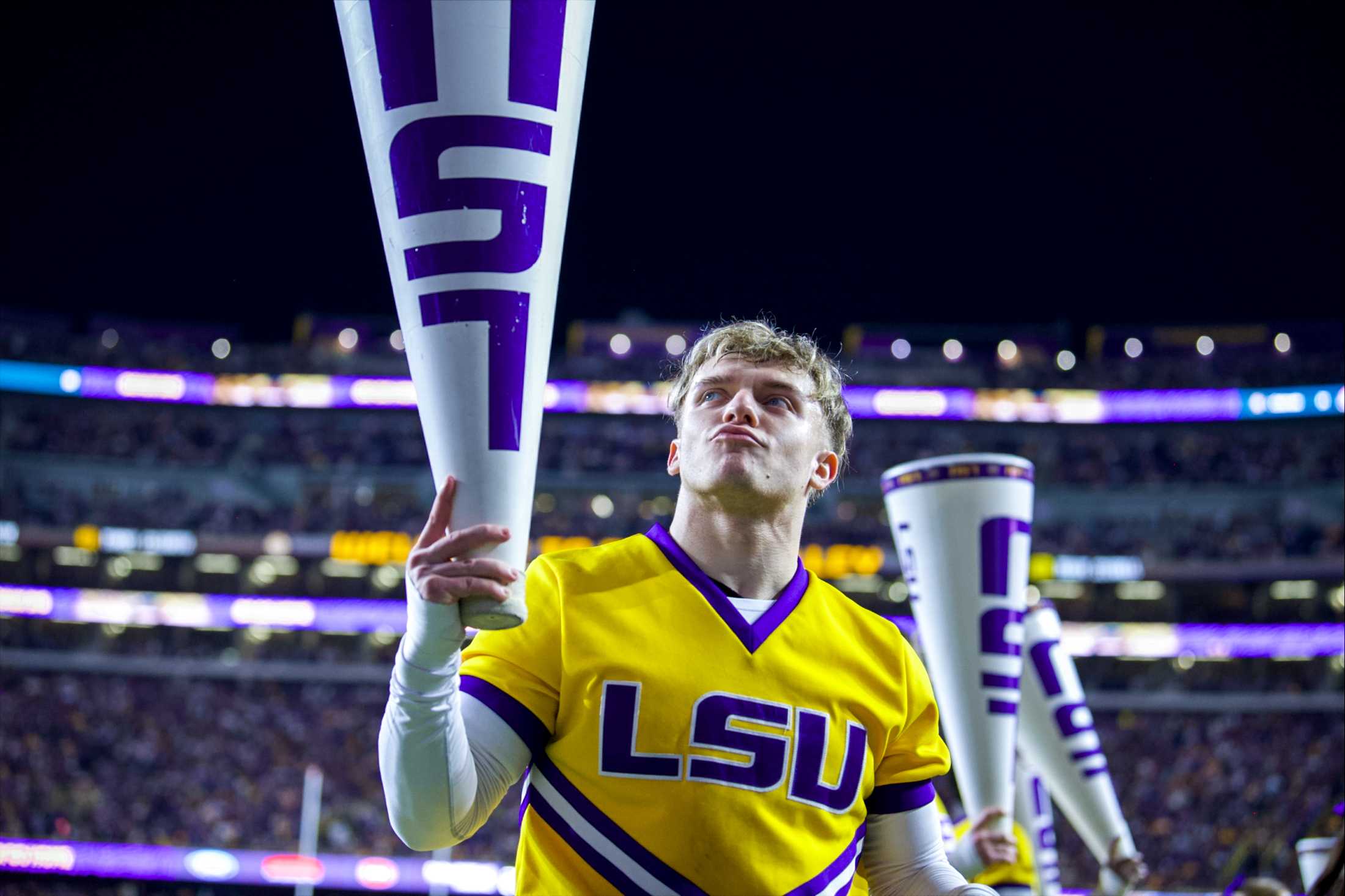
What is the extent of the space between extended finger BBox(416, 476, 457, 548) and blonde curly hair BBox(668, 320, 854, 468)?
1044 millimetres

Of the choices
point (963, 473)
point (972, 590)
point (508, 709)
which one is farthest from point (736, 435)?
point (963, 473)

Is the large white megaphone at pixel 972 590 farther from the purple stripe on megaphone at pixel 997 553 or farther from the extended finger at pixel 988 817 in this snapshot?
the extended finger at pixel 988 817

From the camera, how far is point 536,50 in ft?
6.82

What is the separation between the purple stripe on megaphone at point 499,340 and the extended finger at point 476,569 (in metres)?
0.19

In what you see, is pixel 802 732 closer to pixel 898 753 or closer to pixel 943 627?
pixel 898 753

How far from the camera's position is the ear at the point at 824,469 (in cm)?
296

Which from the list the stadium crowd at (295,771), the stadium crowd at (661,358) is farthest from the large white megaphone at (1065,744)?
the stadium crowd at (661,358)

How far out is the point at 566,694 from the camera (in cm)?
246

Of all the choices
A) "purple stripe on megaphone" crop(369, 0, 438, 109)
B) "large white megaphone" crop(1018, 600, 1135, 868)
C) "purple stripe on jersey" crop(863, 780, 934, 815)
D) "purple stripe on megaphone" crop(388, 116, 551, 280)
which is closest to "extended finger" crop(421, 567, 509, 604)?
"purple stripe on megaphone" crop(388, 116, 551, 280)

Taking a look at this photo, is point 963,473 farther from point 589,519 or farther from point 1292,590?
point 1292,590

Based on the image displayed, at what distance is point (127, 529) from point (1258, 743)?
32244mm

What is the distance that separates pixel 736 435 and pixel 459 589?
3.04 ft

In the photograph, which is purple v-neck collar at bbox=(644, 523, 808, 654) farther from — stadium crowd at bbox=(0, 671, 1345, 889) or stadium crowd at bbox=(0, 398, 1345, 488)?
stadium crowd at bbox=(0, 398, 1345, 488)

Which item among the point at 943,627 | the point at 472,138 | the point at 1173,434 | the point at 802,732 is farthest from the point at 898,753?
the point at 1173,434
